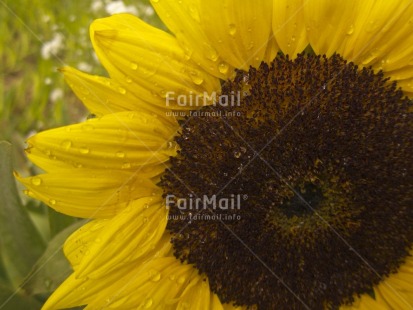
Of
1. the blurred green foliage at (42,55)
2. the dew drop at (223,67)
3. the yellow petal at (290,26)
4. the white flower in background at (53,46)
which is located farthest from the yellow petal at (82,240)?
the white flower in background at (53,46)

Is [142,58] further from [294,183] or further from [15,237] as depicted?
[15,237]

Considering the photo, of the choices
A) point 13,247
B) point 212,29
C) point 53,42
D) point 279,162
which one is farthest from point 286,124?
point 53,42

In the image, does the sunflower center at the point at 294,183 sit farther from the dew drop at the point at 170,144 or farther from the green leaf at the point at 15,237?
the green leaf at the point at 15,237

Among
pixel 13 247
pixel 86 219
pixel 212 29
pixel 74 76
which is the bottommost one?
pixel 13 247

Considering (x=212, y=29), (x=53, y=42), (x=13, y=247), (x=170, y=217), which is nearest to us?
(x=212, y=29)

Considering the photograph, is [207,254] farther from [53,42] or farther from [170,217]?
[53,42]

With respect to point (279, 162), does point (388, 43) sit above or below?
above

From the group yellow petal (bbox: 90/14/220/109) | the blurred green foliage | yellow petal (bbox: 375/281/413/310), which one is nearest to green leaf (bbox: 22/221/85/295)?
yellow petal (bbox: 90/14/220/109)
